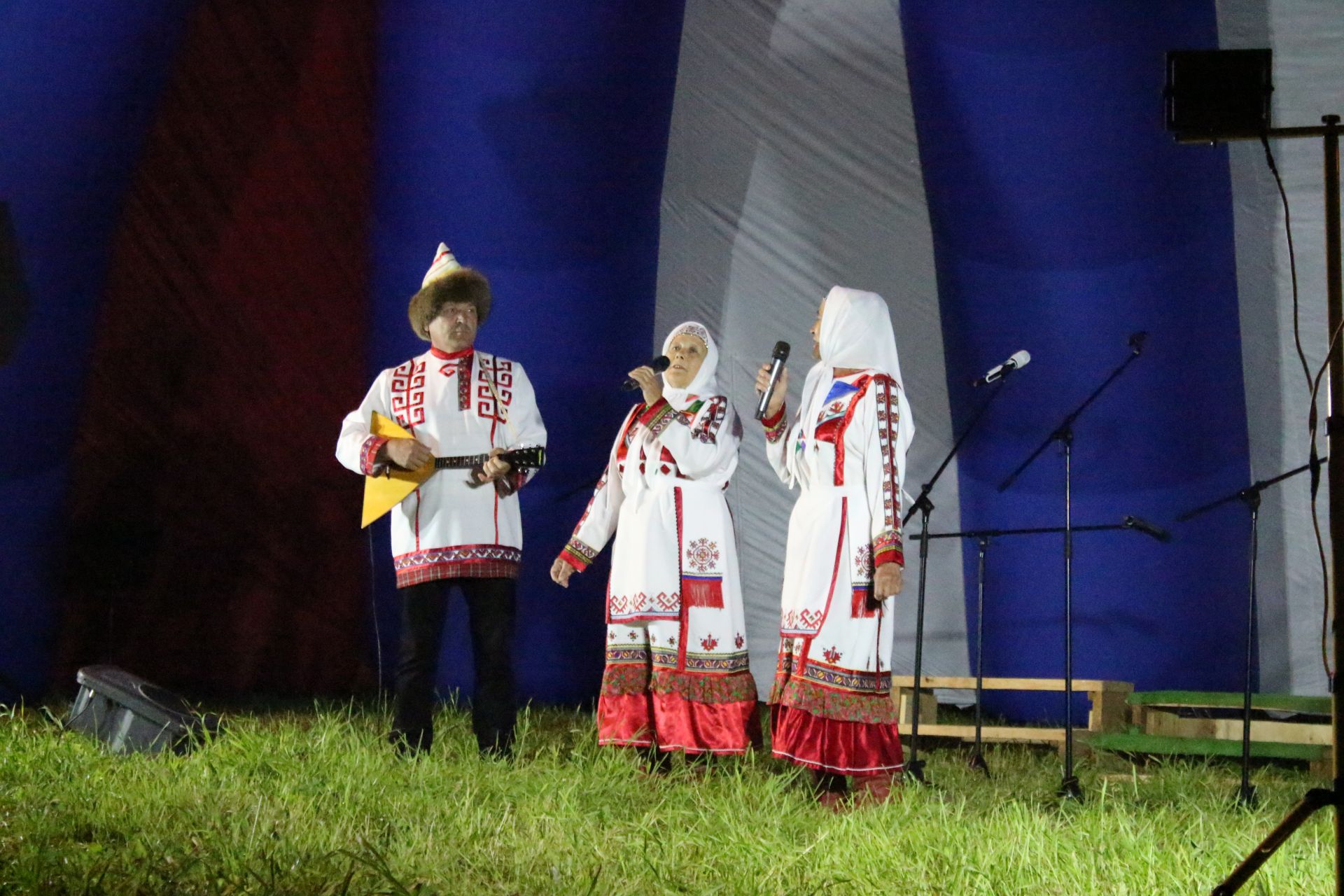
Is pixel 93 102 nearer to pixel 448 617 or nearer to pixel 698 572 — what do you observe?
pixel 448 617

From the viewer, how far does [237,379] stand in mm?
6090

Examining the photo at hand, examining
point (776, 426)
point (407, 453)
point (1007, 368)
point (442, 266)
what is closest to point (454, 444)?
point (407, 453)

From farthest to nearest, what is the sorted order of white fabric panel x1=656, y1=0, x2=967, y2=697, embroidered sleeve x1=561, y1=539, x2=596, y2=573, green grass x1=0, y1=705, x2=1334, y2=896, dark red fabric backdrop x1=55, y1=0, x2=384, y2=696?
white fabric panel x1=656, y1=0, x2=967, y2=697 → dark red fabric backdrop x1=55, y1=0, x2=384, y2=696 → embroidered sleeve x1=561, y1=539, x2=596, y2=573 → green grass x1=0, y1=705, x2=1334, y2=896

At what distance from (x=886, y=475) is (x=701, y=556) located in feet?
2.58

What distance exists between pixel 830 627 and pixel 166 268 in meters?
3.53

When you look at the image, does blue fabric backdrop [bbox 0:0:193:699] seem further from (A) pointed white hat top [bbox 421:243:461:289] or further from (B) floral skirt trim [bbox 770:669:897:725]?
(B) floral skirt trim [bbox 770:669:897:725]

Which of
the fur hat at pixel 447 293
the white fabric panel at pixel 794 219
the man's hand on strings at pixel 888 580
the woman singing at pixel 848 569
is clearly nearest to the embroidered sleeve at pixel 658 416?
the woman singing at pixel 848 569

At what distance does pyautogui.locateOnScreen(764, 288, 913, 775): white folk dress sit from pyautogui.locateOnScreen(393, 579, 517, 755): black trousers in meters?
1.01

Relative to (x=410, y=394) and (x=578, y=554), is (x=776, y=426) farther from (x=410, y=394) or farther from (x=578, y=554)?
(x=410, y=394)

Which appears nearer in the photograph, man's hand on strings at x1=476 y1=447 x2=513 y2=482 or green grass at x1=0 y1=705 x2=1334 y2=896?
green grass at x1=0 y1=705 x2=1334 y2=896

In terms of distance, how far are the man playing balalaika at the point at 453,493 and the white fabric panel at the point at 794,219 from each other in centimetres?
199

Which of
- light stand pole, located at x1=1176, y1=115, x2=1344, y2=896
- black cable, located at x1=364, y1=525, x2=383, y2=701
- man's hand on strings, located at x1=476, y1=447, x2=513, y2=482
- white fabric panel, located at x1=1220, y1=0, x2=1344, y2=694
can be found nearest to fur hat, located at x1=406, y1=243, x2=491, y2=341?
man's hand on strings, located at x1=476, y1=447, x2=513, y2=482

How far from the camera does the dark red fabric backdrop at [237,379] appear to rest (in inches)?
232

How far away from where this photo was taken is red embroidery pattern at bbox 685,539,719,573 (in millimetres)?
4531
